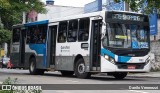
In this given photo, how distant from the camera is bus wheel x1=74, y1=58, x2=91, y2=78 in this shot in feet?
68.4

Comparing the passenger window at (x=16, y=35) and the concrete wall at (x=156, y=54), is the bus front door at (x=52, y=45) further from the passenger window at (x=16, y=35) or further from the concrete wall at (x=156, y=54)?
the concrete wall at (x=156, y=54)

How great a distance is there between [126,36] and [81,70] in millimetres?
2983

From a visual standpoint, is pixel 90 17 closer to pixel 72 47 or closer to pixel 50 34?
pixel 72 47

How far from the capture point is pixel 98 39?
65.8 feet

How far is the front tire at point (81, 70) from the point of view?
20859 mm

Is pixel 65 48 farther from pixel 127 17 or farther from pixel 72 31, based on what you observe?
pixel 127 17

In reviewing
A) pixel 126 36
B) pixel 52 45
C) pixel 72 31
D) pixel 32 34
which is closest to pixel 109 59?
pixel 126 36

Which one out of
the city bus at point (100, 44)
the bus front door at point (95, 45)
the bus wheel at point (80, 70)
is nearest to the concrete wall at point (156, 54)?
the city bus at point (100, 44)

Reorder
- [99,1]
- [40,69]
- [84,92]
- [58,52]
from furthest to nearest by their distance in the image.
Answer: [99,1] → [40,69] → [58,52] → [84,92]

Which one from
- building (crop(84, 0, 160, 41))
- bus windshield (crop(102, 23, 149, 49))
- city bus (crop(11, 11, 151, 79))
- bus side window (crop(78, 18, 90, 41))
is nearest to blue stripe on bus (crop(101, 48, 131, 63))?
city bus (crop(11, 11, 151, 79))

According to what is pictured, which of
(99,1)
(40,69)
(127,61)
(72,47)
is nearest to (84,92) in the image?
(127,61)

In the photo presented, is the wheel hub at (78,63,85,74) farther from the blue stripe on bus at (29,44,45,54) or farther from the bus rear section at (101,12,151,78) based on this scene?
the blue stripe on bus at (29,44,45,54)

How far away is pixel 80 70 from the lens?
2131cm

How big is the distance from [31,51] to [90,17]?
6812mm
